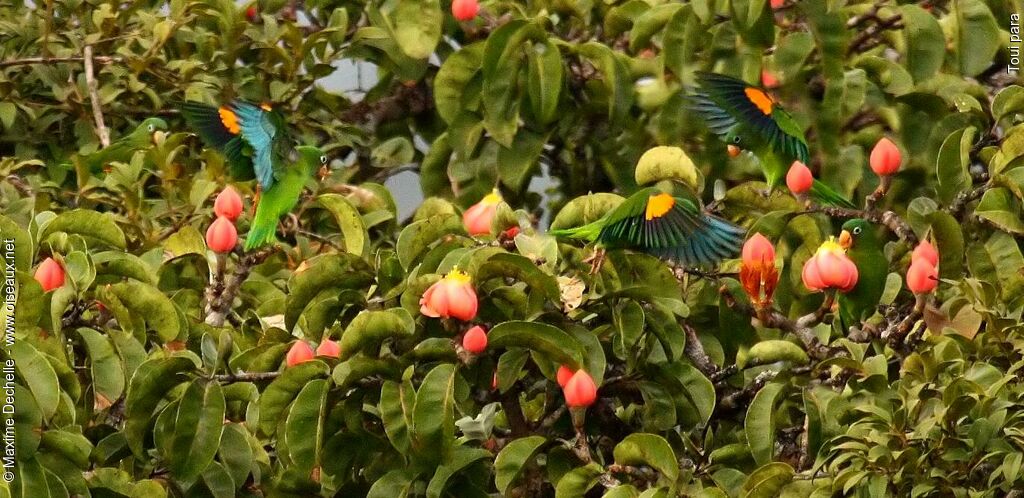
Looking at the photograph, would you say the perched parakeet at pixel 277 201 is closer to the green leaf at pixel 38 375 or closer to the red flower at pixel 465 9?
the red flower at pixel 465 9

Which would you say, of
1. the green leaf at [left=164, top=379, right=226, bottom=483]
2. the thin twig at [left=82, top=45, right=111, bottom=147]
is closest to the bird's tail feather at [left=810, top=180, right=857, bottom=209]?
the green leaf at [left=164, top=379, right=226, bottom=483]

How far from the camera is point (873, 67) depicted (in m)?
2.41

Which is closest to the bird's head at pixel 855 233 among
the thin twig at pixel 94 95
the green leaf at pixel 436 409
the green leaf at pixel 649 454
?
the green leaf at pixel 649 454

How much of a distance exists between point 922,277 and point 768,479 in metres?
0.31

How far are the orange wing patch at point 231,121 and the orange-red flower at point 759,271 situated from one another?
2.58ft

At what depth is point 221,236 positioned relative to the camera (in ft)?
6.32

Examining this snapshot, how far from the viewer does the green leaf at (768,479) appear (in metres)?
1.58

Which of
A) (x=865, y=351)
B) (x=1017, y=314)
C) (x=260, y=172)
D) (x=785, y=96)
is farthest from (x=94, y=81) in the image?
(x=1017, y=314)

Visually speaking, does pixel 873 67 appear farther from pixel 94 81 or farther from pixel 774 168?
pixel 94 81

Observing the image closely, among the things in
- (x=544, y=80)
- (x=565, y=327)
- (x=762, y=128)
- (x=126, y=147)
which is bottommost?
(x=126, y=147)

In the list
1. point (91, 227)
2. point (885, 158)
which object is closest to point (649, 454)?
point (885, 158)

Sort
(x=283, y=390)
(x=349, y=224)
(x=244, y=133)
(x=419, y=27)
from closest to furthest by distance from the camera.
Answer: (x=283, y=390) → (x=349, y=224) → (x=244, y=133) → (x=419, y=27)

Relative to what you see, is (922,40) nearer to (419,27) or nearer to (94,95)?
(419,27)

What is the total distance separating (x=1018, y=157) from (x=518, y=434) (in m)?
0.58
